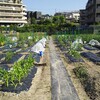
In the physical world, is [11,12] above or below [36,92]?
above

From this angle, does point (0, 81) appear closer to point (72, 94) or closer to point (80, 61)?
point (72, 94)

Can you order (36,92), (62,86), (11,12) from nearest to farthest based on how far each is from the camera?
(36,92) → (62,86) → (11,12)

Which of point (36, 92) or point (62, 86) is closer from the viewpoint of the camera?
point (36, 92)

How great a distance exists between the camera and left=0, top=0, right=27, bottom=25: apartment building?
285ft

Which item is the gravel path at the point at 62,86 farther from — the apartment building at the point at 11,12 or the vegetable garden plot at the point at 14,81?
the apartment building at the point at 11,12

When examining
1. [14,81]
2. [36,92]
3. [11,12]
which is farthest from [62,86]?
[11,12]

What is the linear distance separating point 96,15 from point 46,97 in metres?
59.2

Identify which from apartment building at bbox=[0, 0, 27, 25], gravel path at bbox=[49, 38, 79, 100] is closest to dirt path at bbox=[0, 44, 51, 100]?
gravel path at bbox=[49, 38, 79, 100]

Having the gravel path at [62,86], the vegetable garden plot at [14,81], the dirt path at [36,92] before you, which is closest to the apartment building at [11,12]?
the gravel path at [62,86]

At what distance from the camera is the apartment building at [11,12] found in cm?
8694

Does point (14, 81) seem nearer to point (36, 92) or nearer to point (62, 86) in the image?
point (36, 92)

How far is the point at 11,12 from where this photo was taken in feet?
294

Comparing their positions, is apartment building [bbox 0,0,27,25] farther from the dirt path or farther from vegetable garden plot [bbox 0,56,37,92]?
vegetable garden plot [bbox 0,56,37,92]

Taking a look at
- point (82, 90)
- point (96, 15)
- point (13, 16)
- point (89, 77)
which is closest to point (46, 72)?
point (89, 77)
